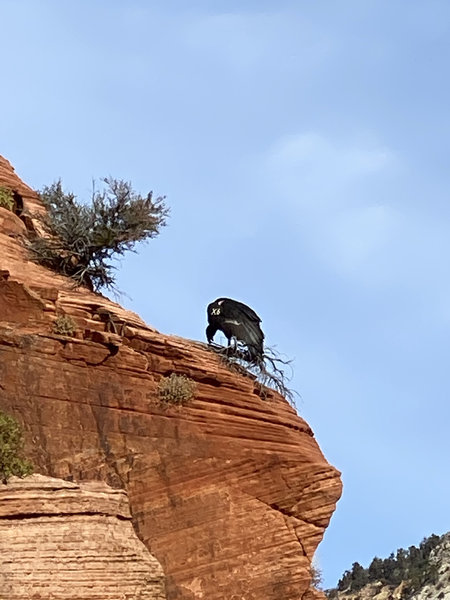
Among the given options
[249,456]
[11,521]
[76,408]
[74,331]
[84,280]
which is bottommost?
[11,521]

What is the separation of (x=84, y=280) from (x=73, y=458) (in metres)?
4.10

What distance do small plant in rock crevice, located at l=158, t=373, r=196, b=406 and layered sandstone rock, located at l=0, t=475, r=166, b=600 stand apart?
199 centimetres

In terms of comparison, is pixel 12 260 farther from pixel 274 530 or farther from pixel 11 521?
pixel 274 530

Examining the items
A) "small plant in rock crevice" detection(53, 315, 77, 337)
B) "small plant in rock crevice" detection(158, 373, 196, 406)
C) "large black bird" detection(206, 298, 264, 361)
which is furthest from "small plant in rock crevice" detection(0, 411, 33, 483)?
"large black bird" detection(206, 298, 264, 361)

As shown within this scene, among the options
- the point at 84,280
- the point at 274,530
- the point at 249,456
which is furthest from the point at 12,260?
the point at 274,530

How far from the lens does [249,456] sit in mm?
16156

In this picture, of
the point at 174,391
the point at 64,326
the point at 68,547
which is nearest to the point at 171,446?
the point at 174,391

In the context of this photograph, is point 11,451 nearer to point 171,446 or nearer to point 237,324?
point 171,446

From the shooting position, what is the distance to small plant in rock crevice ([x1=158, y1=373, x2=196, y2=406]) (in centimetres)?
1633

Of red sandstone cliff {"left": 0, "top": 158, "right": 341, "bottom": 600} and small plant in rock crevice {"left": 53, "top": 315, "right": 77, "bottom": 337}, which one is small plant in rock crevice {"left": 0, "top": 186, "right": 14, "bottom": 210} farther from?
small plant in rock crevice {"left": 53, "top": 315, "right": 77, "bottom": 337}

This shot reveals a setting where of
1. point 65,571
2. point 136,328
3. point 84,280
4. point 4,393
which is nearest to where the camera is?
point 65,571

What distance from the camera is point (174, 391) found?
643 inches

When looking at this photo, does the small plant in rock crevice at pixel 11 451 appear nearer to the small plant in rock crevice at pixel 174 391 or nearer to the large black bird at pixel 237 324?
the small plant in rock crevice at pixel 174 391

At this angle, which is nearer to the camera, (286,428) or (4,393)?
(4,393)
